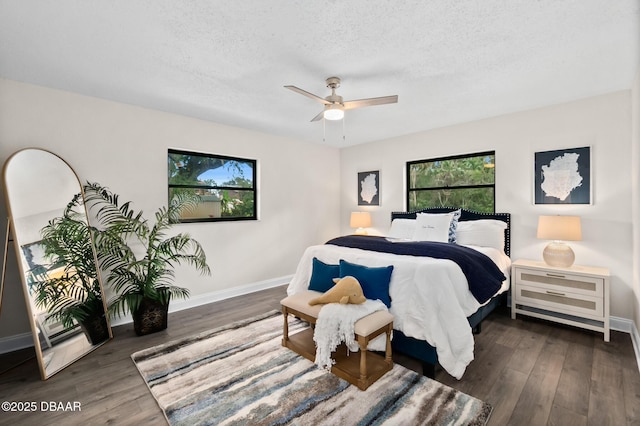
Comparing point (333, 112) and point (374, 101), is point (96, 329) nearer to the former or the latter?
point (333, 112)

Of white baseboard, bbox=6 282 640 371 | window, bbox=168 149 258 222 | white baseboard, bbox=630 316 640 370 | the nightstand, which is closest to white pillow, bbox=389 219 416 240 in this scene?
the nightstand

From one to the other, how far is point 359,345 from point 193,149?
126 inches

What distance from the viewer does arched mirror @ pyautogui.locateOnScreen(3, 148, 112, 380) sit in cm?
233

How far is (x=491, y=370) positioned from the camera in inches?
88.4

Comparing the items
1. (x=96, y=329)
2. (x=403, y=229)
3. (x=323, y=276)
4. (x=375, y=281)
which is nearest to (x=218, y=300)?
(x=96, y=329)

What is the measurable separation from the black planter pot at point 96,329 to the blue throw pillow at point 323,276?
2.09 m

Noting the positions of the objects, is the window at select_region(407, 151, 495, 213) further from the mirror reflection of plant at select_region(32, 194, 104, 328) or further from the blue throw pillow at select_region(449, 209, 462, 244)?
the mirror reflection of plant at select_region(32, 194, 104, 328)

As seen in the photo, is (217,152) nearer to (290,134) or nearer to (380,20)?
(290,134)

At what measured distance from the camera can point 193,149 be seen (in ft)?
12.3

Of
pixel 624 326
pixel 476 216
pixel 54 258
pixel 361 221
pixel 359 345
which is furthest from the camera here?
pixel 361 221

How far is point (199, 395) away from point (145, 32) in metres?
2.55

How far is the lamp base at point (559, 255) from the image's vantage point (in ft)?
9.80

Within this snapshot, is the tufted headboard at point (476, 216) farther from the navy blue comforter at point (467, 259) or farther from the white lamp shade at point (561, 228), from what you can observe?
the navy blue comforter at point (467, 259)

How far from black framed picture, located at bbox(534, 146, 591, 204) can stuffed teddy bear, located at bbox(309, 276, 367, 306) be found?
271 cm
